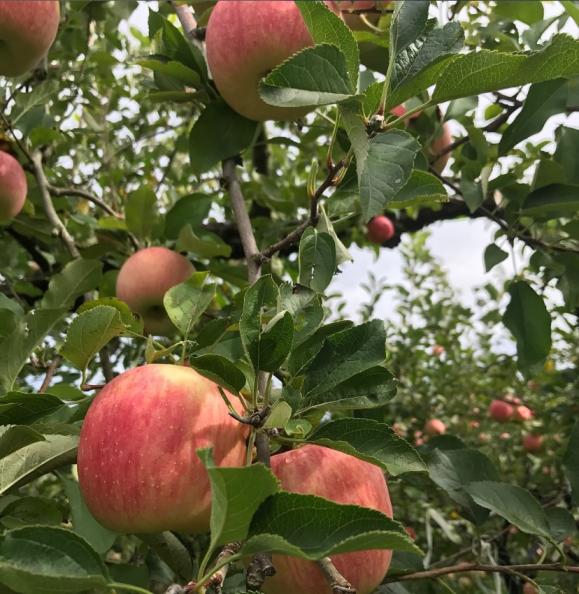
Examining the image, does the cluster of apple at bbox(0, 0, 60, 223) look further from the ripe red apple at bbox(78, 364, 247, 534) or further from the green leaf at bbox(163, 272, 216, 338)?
the ripe red apple at bbox(78, 364, 247, 534)

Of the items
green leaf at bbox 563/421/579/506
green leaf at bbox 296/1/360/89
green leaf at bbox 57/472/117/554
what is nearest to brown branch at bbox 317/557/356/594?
green leaf at bbox 57/472/117/554

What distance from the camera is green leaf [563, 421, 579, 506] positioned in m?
1.25

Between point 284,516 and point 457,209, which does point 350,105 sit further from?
point 457,209

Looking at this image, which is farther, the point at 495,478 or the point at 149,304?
the point at 149,304

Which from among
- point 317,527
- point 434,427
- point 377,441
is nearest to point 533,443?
point 434,427

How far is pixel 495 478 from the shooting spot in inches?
49.8

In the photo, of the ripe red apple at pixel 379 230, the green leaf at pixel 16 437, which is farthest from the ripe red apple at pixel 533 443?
the green leaf at pixel 16 437

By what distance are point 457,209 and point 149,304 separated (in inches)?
45.3

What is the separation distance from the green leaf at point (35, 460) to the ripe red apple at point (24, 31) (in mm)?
922

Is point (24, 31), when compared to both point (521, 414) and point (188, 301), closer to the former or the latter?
point (188, 301)

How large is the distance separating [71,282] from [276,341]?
74cm

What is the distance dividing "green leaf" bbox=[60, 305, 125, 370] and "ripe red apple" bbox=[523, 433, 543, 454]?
2498mm

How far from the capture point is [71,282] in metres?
1.39

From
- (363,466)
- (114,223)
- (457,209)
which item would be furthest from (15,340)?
(457,209)
